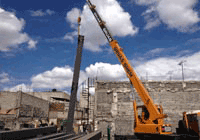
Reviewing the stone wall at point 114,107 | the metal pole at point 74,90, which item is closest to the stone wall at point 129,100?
the stone wall at point 114,107

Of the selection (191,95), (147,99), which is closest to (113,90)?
(147,99)

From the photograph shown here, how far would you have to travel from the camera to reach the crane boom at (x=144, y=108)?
11.0 meters

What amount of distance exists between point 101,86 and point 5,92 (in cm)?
1116

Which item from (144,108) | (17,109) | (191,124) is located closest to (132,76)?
(144,108)

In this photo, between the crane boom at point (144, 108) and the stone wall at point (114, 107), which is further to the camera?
the stone wall at point (114, 107)

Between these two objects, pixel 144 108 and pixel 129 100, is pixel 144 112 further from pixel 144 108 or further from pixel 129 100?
pixel 129 100

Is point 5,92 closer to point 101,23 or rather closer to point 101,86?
point 101,86

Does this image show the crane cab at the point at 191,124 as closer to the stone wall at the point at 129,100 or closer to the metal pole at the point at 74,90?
the stone wall at the point at 129,100

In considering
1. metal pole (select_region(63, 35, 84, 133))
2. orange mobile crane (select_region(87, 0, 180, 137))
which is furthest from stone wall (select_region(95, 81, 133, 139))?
metal pole (select_region(63, 35, 84, 133))

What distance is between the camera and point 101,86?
1905 centimetres

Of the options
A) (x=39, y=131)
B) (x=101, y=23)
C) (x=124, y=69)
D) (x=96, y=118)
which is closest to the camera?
(x=39, y=131)

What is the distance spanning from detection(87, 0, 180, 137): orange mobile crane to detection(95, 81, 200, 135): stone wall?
527cm

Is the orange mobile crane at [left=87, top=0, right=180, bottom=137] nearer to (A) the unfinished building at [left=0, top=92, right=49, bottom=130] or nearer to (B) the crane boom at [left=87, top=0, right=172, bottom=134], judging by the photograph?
(B) the crane boom at [left=87, top=0, right=172, bottom=134]

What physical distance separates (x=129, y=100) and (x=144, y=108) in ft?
18.9
